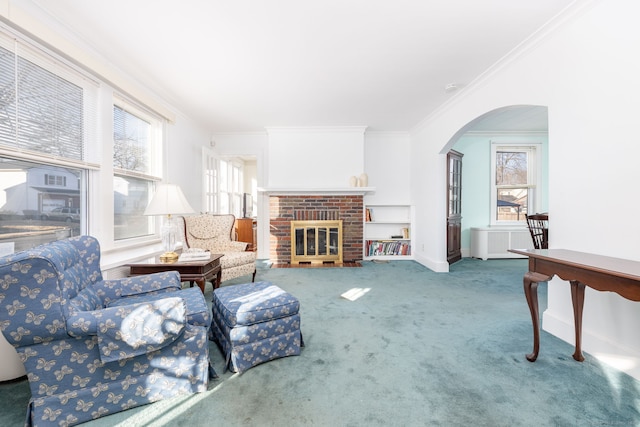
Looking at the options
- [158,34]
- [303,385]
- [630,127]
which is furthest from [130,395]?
[630,127]

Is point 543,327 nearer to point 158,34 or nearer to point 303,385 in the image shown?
point 303,385

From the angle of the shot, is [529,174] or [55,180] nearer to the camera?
[55,180]

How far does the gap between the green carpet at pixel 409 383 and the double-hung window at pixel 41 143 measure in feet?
3.49

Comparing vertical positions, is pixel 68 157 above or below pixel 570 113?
below

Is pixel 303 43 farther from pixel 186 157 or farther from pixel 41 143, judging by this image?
pixel 186 157

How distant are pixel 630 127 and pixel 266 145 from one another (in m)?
4.59

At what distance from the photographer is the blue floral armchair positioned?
3.82ft

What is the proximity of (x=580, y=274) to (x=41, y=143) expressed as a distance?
359 centimetres

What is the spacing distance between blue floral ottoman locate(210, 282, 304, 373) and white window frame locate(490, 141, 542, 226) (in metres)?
4.97

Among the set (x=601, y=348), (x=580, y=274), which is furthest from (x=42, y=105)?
(x=601, y=348)

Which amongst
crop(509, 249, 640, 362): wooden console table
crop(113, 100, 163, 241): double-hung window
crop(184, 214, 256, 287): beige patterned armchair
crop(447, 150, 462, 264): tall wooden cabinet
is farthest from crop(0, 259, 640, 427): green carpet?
crop(447, 150, 462, 264): tall wooden cabinet

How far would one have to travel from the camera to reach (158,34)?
7.16 ft

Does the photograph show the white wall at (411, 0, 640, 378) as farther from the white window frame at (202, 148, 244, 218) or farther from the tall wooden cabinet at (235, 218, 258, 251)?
the tall wooden cabinet at (235, 218, 258, 251)

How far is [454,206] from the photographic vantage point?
191 inches
